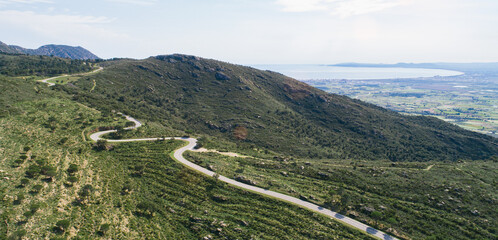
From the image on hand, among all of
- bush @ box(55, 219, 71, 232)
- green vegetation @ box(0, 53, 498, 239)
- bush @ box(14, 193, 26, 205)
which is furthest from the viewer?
green vegetation @ box(0, 53, 498, 239)

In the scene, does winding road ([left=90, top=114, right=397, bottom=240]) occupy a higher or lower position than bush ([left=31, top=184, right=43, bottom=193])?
lower

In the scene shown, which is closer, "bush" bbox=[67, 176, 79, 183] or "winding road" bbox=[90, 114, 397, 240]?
"winding road" bbox=[90, 114, 397, 240]

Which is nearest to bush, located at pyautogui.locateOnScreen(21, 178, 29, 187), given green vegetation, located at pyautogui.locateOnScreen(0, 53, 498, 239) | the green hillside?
green vegetation, located at pyautogui.locateOnScreen(0, 53, 498, 239)

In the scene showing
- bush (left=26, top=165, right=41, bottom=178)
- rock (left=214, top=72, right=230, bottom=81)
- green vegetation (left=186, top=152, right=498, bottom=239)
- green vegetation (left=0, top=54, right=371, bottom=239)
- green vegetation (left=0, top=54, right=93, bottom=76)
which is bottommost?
green vegetation (left=186, top=152, right=498, bottom=239)

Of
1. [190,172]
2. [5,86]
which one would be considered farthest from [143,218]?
[5,86]

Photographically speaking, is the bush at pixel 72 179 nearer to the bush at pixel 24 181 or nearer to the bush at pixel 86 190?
the bush at pixel 86 190

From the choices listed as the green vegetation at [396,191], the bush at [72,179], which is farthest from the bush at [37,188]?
the green vegetation at [396,191]

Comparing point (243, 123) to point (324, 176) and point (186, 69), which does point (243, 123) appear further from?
point (186, 69)

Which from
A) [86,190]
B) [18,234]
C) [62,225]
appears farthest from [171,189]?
[18,234]

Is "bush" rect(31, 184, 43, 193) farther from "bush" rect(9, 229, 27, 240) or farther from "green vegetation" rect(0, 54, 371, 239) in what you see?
"bush" rect(9, 229, 27, 240)
